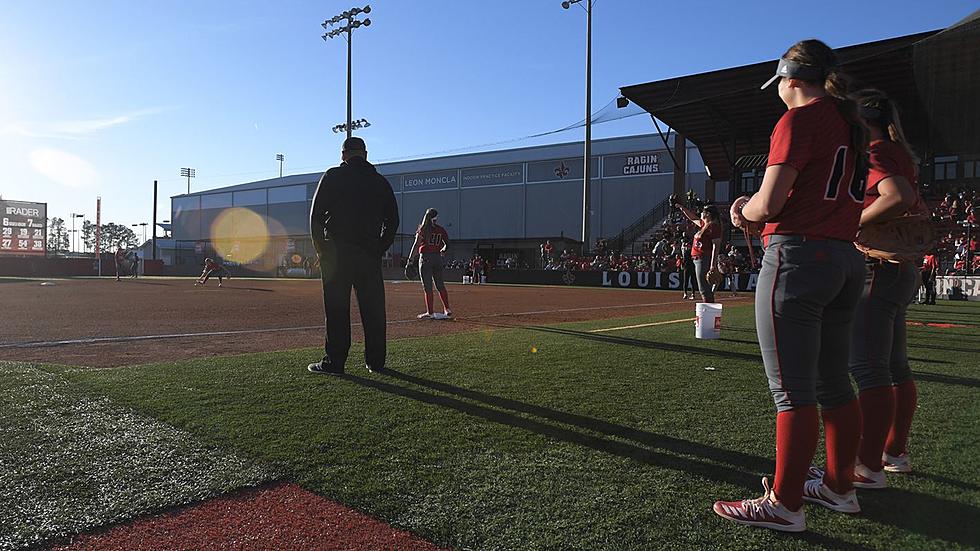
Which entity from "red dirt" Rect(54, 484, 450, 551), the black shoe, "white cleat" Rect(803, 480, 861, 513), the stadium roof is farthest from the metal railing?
"red dirt" Rect(54, 484, 450, 551)

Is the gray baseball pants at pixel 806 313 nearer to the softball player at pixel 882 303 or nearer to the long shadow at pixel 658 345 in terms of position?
the softball player at pixel 882 303

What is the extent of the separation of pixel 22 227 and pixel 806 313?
158 feet

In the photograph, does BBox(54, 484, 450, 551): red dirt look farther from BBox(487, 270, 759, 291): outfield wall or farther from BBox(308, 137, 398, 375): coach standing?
BBox(487, 270, 759, 291): outfield wall

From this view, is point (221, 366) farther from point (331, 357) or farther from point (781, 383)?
point (781, 383)

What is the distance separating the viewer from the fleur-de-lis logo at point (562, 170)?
43438 millimetres

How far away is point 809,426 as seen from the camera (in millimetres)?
2012

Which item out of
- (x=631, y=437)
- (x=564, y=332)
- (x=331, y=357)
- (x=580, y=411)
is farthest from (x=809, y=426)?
(x=564, y=332)

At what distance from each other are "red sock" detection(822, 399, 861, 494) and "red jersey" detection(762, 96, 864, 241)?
0.64 metres

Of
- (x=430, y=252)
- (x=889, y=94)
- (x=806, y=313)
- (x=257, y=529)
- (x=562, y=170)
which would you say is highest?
(x=562, y=170)

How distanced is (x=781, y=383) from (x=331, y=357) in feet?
10.7

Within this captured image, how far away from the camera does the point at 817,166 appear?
1979 millimetres

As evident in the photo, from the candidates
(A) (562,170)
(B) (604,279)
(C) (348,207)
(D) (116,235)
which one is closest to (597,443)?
(C) (348,207)

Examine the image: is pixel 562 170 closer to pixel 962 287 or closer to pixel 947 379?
pixel 962 287

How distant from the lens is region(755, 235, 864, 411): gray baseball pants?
6.48 ft
